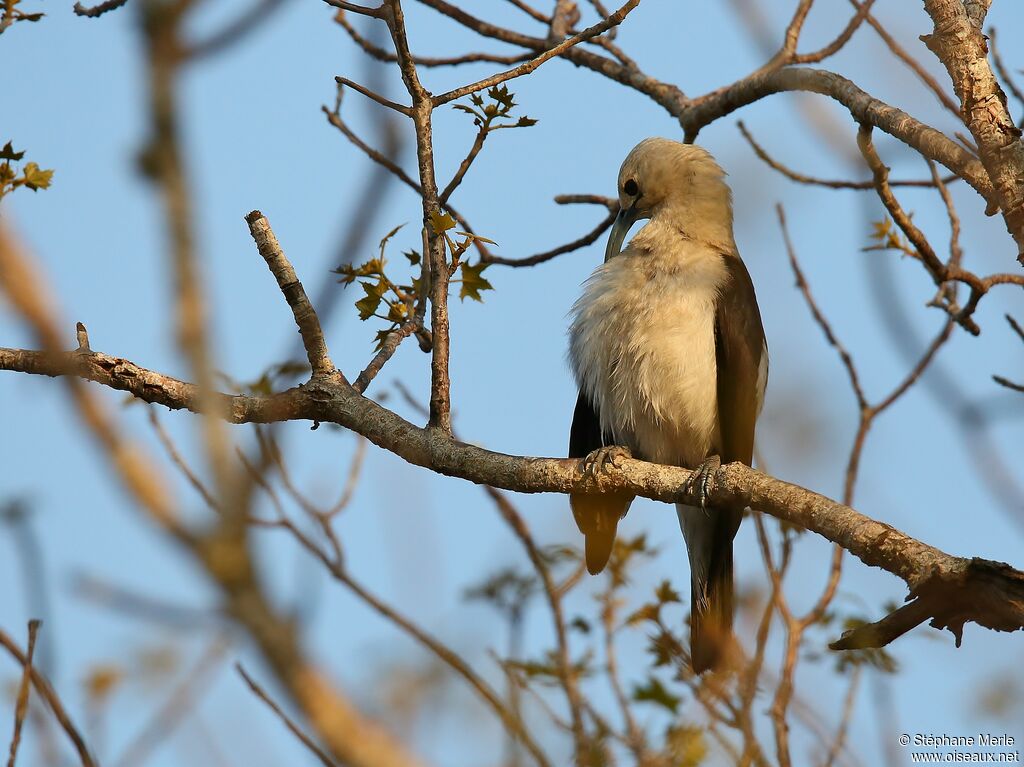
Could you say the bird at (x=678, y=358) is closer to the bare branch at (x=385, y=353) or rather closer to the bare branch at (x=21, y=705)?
the bare branch at (x=385, y=353)

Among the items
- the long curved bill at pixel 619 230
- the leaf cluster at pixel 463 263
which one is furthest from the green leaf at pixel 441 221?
the long curved bill at pixel 619 230

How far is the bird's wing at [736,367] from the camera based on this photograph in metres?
5.77

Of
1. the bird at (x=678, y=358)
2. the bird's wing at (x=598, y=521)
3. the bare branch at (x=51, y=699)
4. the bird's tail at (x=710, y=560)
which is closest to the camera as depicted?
the bare branch at (x=51, y=699)

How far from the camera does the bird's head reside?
644 cm

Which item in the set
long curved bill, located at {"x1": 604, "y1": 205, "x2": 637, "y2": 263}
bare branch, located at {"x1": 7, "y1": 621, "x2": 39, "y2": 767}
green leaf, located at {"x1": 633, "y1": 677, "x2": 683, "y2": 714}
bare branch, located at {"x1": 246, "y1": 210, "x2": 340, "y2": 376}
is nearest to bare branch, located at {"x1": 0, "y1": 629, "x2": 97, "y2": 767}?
bare branch, located at {"x1": 7, "y1": 621, "x2": 39, "y2": 767}

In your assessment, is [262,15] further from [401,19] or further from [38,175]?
[38,175]

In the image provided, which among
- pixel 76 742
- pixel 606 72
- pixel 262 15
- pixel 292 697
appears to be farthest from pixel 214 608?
pixel 606 72

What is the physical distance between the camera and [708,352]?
576cm

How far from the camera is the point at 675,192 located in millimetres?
6555

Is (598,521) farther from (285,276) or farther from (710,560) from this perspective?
(285,276)

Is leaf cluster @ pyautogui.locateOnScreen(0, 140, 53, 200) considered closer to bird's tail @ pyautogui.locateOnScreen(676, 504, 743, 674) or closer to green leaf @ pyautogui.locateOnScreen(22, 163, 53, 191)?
green leaf @ pyautogui.locateOnScreen(22, 163, 53, 191)

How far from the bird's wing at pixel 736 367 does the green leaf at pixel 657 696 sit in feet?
4.19

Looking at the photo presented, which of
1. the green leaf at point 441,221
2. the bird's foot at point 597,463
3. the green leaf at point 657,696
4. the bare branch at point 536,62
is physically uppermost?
the bare branch at point 536,62

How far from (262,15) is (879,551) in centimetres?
247
